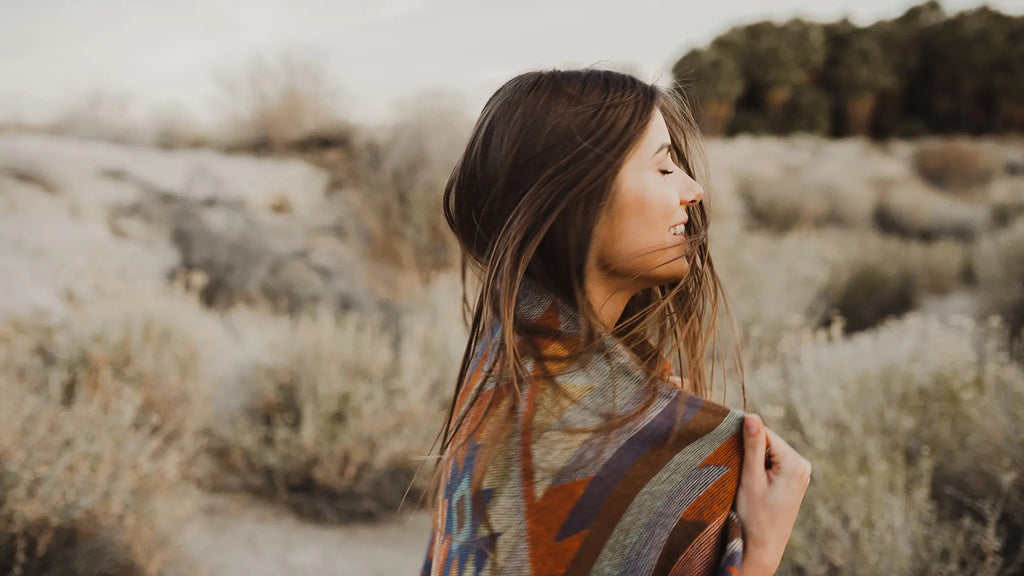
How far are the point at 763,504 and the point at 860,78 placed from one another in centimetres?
2345

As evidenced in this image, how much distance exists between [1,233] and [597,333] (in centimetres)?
590

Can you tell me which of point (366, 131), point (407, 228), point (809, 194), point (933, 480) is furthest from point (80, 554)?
point (809, 194)

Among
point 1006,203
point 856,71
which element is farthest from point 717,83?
point 1006,203

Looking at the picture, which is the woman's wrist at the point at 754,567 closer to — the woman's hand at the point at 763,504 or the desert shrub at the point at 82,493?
the woman's hand at the point at 763,504

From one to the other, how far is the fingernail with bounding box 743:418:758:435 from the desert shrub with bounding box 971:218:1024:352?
4.95m

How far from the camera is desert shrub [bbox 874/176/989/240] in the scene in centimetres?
1055

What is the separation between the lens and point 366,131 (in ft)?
28.1

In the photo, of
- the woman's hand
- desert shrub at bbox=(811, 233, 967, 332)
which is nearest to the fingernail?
the woman's hand

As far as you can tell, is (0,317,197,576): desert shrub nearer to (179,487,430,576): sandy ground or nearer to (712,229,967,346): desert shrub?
(179,487,430,576): sandy ground

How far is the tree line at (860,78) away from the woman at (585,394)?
2114cm

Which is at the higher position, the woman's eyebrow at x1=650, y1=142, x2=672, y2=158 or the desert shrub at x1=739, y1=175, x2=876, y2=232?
the woman's eyebrow at x1=650, y1=142, x2=672, y2=158

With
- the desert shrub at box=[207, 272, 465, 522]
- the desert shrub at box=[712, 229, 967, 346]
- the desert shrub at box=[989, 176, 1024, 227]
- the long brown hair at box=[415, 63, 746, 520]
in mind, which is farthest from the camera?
the desert shrub at box=[989, 176, 1024, 227]

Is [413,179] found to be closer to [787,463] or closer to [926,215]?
[787,463]

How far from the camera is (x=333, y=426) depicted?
390 centimetres
